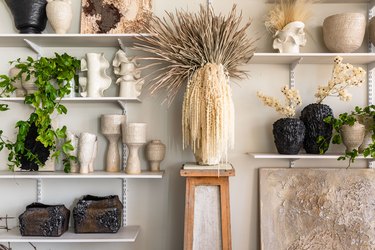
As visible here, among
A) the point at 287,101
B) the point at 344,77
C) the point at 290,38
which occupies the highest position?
the point at 290,38

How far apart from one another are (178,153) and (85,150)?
54 centimetres

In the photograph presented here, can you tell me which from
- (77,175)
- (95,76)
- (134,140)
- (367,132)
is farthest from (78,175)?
(367,132)

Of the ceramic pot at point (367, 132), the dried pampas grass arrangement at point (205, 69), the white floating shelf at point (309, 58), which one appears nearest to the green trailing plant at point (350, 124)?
the ceramic pot at point (367, 132)

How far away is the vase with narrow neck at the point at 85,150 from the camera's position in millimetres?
1957

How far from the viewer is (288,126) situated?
1884 millimetres

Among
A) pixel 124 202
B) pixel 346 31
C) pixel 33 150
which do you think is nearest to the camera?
pixel 346 31

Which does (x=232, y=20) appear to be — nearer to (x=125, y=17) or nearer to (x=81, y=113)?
(x=125, y=17)

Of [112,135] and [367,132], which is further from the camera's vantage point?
[112,135]

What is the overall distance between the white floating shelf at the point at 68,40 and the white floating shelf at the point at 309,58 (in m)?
0.70

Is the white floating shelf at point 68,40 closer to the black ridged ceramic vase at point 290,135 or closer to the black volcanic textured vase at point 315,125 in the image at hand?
the black ridged ceramic vase at point 290,135

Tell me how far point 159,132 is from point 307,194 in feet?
3.06

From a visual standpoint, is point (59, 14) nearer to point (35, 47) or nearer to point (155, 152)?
point (35, 47)

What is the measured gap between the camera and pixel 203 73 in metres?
1.80

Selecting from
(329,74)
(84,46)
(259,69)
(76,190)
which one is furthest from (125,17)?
(329,74)
